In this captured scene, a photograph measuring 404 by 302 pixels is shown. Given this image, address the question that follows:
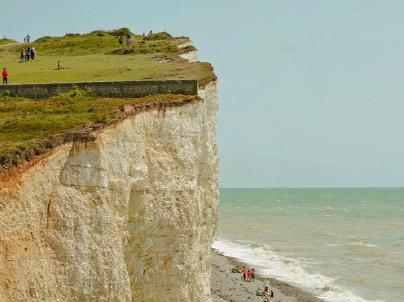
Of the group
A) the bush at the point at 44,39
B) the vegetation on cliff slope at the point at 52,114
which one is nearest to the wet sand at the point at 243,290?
the vegetation on cliff slope at the point at 52,114

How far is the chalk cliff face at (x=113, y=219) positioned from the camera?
14.9 meters

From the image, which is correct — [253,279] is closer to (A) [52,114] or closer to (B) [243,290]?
(B) [243,290]

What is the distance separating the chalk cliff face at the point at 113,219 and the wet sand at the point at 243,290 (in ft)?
60.4

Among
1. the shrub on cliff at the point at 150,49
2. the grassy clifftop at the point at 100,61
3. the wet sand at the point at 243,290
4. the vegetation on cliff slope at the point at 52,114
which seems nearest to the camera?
the vegetation on cliff slope at the point at 52,114

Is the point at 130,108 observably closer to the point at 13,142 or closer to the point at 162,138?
the point at 162,138

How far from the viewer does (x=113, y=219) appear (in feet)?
58.3

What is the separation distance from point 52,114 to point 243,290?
28127 millimetres

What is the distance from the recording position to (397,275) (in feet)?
172

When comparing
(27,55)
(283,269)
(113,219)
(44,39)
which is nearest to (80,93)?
(113,219)

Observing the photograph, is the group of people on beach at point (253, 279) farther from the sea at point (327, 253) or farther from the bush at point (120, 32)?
the bush at point (120, 32)

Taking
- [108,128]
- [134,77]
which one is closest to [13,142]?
[108,128]

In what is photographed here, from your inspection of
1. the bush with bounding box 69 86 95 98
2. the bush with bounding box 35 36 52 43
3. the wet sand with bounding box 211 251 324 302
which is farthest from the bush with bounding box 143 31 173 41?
the bush with bounding box 69 86 95 98

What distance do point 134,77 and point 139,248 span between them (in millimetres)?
10888

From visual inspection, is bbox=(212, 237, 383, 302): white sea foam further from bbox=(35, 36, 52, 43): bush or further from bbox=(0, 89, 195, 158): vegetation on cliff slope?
bbox=(35, 36, 52, 43): bush
